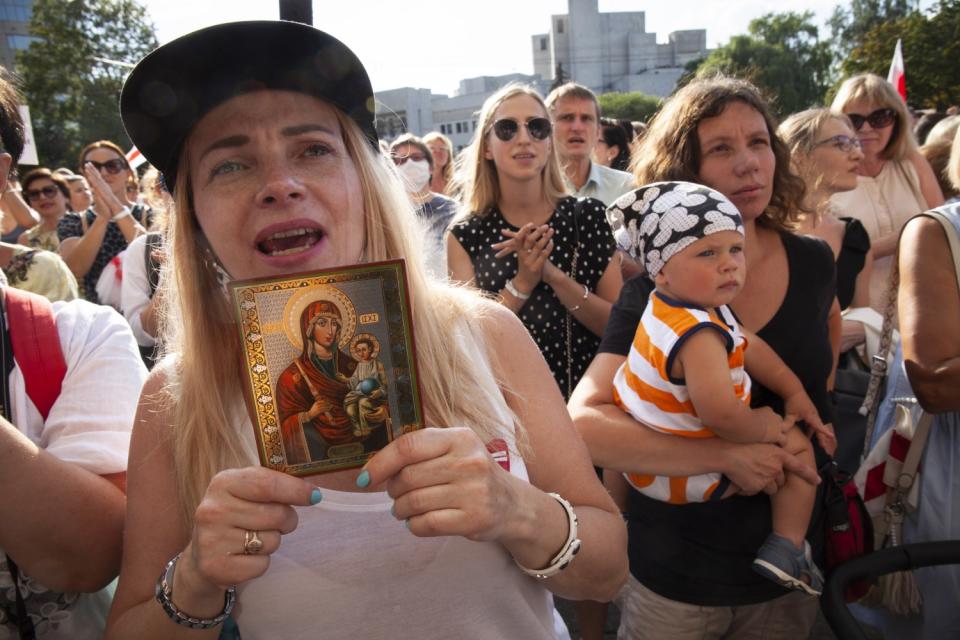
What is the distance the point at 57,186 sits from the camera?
24.1 feet

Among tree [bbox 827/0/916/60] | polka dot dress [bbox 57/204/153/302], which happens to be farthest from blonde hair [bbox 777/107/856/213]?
tree [bbox 827/0/916/60]

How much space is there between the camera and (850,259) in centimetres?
350

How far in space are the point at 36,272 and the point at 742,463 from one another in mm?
2764

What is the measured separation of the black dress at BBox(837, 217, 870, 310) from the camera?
3475mm

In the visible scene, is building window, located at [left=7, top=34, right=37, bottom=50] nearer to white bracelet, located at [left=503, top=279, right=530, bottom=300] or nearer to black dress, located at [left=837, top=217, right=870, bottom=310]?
white bracelet, located at [left=503, top=279, right=530, bottom=300]

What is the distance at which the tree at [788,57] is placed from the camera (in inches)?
2424

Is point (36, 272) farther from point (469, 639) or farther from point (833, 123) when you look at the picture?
point (833, 123)

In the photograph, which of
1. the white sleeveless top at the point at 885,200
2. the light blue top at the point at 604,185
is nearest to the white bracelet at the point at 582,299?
the light blue top at the point at 604,185

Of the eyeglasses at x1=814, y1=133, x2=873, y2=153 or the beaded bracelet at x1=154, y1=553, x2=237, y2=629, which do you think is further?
the eyeglasses at x1=814, y1=133, x2=873, y2=153

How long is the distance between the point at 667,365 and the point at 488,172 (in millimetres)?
2172

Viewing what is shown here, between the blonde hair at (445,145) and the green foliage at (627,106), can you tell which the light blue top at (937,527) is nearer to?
the blonde hair at (445,145)

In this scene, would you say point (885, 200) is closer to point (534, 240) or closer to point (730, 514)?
point (534, 240)

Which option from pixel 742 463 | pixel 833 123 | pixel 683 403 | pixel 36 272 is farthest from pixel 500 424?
pixel 833 123

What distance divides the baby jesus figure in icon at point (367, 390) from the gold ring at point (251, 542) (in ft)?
0.80
